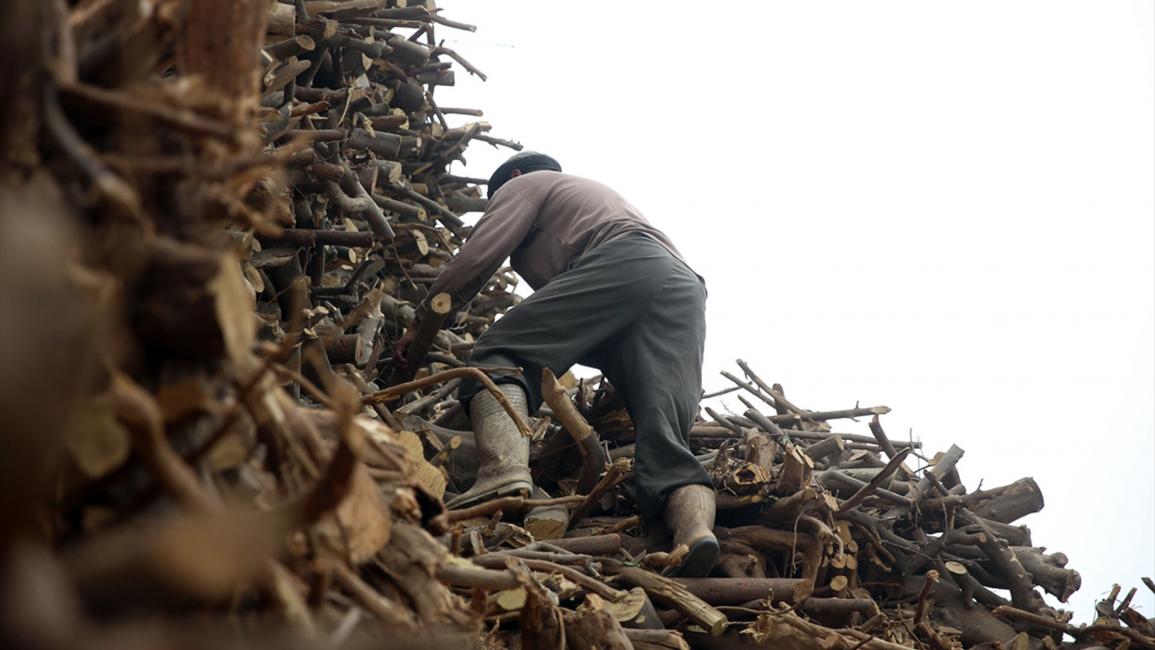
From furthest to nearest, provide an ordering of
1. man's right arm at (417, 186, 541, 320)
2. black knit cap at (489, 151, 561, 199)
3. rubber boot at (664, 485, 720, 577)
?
black knit cap at (489, 151, 561, 199) < man's right arm at (417, 186, 541, 320) < rubber boot at (664, 485, 720, 577)

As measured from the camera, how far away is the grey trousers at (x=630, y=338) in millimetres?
3286

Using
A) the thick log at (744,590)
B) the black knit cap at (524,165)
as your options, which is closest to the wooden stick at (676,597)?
the thick log at (744,590)

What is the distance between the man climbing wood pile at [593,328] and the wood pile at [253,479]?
0.43 feet

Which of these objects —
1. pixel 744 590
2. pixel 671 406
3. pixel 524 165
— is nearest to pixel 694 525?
pixel 744 590

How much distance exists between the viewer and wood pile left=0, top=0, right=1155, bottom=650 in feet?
2.72

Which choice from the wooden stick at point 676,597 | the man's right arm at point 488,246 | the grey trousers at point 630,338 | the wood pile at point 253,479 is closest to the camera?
the wood pile at point 253,479

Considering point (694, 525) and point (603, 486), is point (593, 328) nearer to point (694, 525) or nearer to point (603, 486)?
point (603, 486)

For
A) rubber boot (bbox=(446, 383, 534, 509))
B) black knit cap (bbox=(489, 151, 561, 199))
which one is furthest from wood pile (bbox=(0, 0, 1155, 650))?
black knit cap (bbox=(489, 151, 561, 199))

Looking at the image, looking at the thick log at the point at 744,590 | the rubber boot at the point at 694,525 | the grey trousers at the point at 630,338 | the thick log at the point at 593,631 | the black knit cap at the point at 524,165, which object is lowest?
the thick log at the point at 744,590

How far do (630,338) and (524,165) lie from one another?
3.35 ft

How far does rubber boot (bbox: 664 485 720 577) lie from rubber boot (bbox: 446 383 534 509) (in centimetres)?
40

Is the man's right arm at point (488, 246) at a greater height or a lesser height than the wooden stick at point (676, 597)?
greater

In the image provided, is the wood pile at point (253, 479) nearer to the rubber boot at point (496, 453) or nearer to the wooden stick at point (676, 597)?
the wooden stick at point (676, 597)

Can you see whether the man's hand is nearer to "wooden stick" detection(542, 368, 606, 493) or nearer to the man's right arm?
the man's right arm
